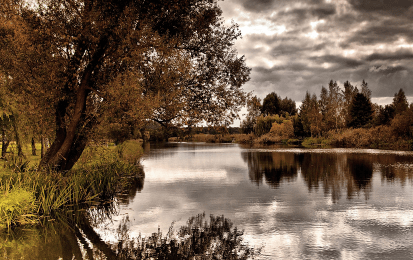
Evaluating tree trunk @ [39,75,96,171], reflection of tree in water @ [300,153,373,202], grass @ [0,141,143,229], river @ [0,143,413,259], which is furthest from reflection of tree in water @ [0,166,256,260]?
reflection of tree in water @ [300,153,373,202]

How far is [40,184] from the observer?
44.5 feet

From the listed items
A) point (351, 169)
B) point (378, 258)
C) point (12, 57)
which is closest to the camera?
point (378, 258)

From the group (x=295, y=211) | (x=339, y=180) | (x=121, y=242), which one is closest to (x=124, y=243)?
(x=121, y=242)

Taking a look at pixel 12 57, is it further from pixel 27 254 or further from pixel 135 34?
pixel 27 254

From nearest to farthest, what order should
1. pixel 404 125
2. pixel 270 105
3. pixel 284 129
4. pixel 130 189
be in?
pixel 130 189 → pixel 404 125 → pixel 284 129 → pixel 270 105

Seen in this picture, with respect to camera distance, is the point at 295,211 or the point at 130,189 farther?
the point at 130,189

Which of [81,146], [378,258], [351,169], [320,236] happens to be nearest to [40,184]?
[81,146]

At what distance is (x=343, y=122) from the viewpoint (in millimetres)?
90375

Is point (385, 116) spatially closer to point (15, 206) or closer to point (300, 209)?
point (300, 209)

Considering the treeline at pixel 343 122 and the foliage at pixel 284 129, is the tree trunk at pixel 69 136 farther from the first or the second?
the foliage at pixel 284 129

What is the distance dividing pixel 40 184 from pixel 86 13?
7650mm

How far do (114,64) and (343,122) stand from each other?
277 feet

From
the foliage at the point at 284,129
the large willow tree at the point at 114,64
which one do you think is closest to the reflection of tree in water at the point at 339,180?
the large willow tree at the point at 114,64

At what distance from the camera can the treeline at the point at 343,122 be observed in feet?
197
